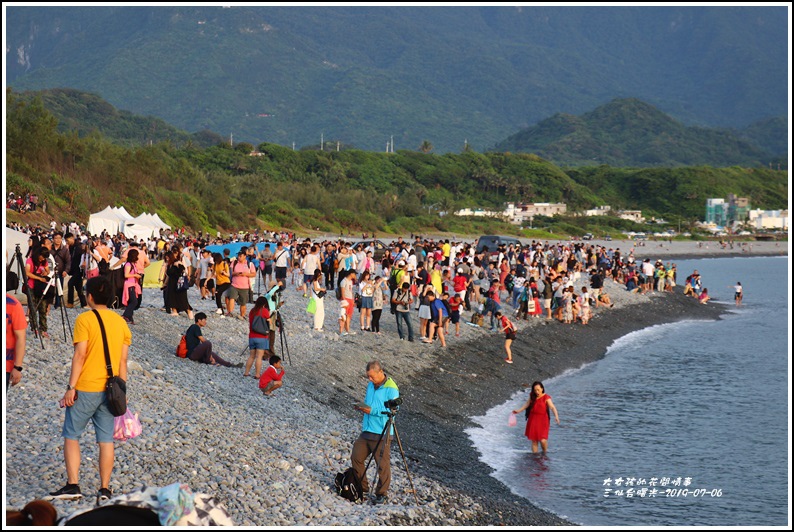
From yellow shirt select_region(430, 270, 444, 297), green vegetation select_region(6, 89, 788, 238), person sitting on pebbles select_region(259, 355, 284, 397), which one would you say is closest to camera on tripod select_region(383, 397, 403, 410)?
person sitting on pebbles select_region(259, 355, 284, 397)

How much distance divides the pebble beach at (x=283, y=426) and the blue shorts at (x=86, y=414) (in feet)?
2.32

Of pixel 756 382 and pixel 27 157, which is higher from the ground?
pixel 27 157

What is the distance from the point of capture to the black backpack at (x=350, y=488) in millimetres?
9594

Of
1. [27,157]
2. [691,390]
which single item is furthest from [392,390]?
[27,157]

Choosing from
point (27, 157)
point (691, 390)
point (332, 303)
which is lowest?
point (691, 390)

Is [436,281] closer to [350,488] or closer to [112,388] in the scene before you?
[350,488]

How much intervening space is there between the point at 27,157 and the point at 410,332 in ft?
127

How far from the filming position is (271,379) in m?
13.8

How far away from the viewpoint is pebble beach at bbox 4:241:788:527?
9.02m

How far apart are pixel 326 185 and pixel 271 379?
95.2 meters

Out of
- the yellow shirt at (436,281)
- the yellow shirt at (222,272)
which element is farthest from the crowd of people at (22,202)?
the yellow shirt at (222,272)

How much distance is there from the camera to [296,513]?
29.5 ft

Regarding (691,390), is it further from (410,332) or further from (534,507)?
(534,507)

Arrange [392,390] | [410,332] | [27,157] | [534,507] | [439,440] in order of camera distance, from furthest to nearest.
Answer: [27,157] → [410,332] → [439,440] → [534,507] → [392,390]
